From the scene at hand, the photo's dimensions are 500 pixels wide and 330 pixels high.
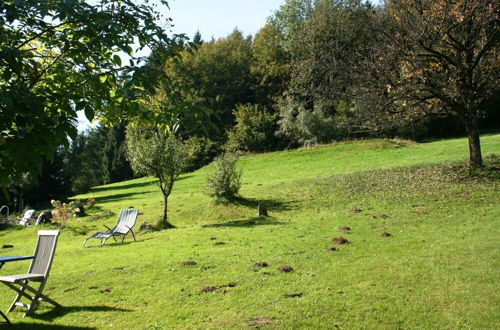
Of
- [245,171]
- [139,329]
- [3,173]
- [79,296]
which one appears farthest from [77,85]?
[245,171]

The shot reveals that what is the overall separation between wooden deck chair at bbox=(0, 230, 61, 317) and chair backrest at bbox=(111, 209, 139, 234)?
734 centimetres

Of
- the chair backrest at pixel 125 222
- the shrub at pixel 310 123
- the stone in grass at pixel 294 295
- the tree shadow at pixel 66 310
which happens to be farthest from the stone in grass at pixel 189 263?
the shrub at pixel 310 123

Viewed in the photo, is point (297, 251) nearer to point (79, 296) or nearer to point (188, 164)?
point (79, 296)

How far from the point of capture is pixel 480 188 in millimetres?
16281

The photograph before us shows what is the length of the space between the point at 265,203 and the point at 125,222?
21.3 ft

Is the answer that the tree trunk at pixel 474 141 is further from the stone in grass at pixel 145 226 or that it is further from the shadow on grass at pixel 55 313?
the shadow on grass at pixel 55 313

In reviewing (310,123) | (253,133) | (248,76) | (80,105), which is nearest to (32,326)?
(80,105)

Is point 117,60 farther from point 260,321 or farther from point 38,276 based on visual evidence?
point 38,276

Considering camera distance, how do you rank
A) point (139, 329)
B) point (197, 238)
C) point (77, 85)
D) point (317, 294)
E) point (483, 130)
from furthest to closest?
point (483, 130) → point (197, 238) → point (317, 294) → point (139, 329) → point (77, 85)

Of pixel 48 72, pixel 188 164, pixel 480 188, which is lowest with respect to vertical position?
pixel 480 188

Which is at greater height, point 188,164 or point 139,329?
point 188,164

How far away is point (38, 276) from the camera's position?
6988 millimetres

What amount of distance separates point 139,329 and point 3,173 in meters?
3.27

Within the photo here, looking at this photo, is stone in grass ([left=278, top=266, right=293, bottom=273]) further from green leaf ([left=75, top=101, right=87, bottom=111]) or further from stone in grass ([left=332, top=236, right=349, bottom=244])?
green leaf ([left=75, top=101, right=87, bottom=111])
